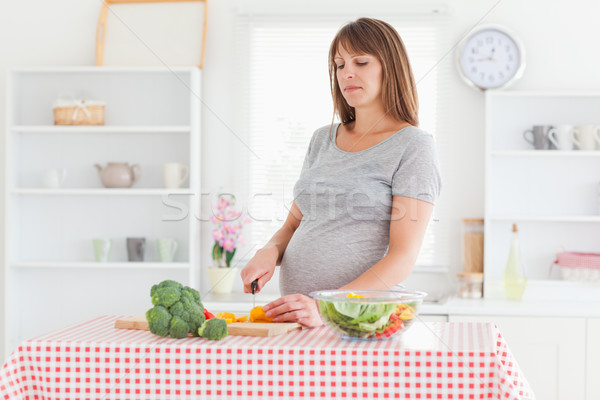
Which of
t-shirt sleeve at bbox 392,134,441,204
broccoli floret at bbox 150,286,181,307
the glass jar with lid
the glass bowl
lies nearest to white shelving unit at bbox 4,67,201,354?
the glass jar with lid

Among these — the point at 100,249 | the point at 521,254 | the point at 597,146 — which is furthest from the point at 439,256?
the point at 100,249

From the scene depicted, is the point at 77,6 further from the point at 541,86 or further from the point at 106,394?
the point at 106,394

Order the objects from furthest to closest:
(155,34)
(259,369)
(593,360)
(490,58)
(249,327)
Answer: (155,34) → (490,58) → (593,360) → (249,327) → (259,369)

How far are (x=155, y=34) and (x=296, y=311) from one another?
219 cm

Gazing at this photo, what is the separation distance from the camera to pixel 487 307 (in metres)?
2.58

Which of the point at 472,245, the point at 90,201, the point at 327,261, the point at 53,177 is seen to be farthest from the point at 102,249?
the point at 327,261

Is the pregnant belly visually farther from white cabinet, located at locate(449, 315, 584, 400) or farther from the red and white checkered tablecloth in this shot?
white cabinet, located at locate(449, 315, 584, 400)

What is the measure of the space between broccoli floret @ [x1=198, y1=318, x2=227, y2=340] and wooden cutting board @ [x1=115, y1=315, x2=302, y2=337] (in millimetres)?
39

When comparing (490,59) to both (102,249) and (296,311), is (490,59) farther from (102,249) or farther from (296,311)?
(296,311)

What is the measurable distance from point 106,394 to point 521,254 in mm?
2303

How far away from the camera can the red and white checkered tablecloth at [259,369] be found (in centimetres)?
103

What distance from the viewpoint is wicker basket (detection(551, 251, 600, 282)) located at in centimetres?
282

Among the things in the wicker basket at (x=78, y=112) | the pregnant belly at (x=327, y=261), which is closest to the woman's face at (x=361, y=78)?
the pregnant belly at (x=327, y=261)

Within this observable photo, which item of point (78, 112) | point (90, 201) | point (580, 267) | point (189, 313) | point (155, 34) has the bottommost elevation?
point (580, 267)
